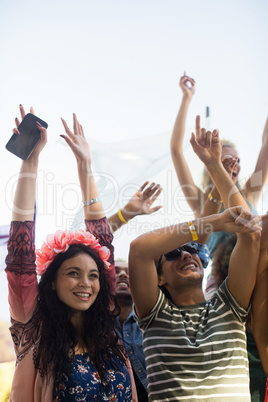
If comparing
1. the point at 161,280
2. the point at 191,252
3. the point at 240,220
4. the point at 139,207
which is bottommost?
the point at 161,280

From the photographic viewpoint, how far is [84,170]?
7.42 ft

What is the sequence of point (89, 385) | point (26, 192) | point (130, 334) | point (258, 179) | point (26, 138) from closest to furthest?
point (89, 385), point (26, 192), point (26, 138), point (130, 334), point (258, 179)

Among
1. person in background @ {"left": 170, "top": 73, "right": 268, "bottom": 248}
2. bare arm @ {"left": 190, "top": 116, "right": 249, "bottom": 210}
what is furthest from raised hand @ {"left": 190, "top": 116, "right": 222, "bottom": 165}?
person in background @ {"left": 170, "top": 73, "right": 268, "bottom": 248}

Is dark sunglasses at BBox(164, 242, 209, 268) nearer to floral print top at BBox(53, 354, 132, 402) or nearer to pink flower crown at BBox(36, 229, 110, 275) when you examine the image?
pink flower crown at BBox(36, 229, 110, 275)

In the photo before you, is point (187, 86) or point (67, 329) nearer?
point (67, 329)

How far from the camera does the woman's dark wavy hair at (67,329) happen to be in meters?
1.75

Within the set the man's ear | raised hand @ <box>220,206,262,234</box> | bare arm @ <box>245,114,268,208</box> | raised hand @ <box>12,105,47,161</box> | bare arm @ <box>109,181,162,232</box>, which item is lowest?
the man's ear

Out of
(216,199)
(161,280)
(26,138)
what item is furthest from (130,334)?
(26,138)

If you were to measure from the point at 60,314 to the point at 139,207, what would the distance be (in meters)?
0.79

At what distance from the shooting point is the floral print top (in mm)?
1681

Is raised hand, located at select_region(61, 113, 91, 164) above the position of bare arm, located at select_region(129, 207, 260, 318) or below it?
above

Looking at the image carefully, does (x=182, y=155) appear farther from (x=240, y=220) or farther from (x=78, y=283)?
(x=78, y=283)

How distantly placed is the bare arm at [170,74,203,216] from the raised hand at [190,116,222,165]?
521 millimetres

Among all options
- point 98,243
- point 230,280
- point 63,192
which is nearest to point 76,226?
point 63,192
